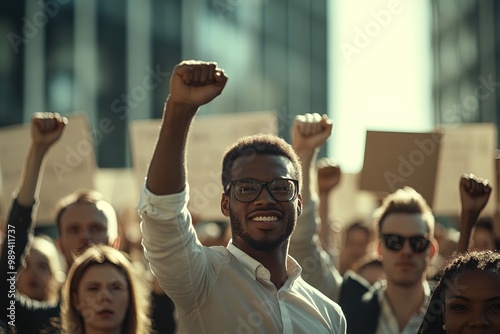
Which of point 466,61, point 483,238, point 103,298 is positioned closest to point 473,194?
point 103,298

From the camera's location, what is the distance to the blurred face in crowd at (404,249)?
568cm

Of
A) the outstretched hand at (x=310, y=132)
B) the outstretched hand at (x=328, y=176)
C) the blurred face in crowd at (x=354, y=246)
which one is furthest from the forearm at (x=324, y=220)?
the blurred face in crowd at (x=354, y=246)

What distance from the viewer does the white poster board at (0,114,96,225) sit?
8094mm

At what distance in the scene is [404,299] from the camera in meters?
5.69

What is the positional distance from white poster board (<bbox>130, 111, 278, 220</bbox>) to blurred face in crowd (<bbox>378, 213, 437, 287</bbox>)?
2.89 meters

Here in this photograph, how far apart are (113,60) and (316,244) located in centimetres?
4305

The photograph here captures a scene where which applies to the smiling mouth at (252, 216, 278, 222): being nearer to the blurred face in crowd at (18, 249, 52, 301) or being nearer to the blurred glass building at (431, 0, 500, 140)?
the blurred face in crowd at (18, 249, 52, 301)

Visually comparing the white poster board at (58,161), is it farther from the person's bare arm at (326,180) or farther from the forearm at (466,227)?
the forearm at (466,227)

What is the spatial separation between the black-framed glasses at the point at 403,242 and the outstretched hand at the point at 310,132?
24.6 inches

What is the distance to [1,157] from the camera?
28.9 feet

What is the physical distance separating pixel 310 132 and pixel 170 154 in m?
1.77

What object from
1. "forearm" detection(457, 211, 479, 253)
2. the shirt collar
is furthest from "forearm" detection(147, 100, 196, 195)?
"forearm" detection(457, 211, 479, 253)

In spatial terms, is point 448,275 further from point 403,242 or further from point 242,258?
point 403,242

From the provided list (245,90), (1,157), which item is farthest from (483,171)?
(245,90)
